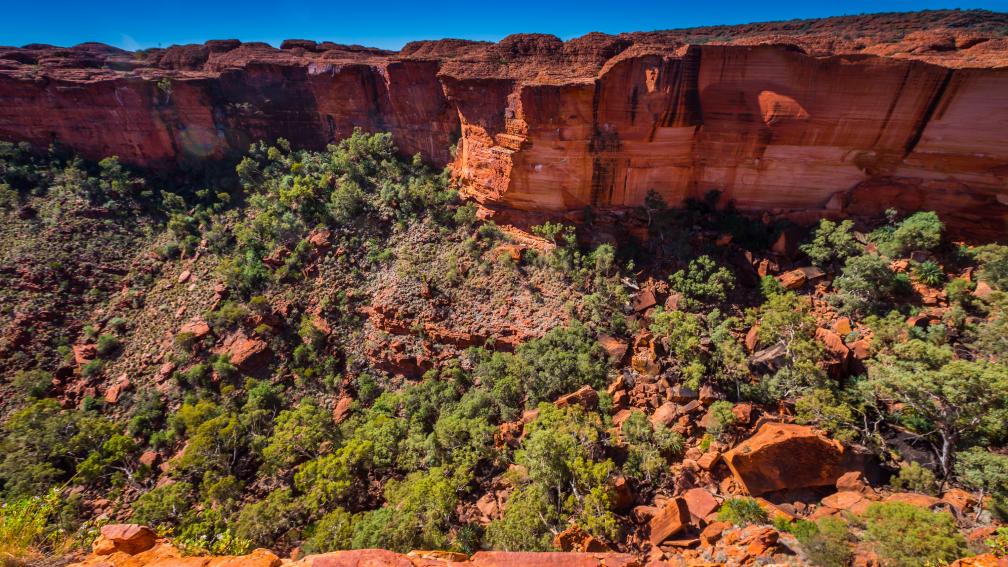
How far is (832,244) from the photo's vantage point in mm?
24766

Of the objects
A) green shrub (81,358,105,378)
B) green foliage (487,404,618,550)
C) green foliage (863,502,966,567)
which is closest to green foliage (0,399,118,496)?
green shrub (81,358,105,378)

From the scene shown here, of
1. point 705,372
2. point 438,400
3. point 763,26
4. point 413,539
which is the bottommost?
point 413,539

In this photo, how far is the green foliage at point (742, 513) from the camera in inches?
583

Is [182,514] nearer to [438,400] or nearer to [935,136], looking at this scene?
[438,400]

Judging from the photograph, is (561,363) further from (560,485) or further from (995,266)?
(995,266)

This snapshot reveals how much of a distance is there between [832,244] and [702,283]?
8.29 m

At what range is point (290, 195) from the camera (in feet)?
114

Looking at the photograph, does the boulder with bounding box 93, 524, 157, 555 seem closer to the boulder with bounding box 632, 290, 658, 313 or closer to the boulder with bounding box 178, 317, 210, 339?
the boulder with bounding box 178, 317, 210, 339

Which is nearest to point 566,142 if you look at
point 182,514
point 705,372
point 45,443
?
point 705,372

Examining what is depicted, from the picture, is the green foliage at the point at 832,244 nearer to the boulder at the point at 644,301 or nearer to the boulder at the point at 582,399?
the boulder at the point at 644,301

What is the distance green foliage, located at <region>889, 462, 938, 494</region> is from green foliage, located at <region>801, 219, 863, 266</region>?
12966 millimetres

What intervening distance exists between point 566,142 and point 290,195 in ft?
80.2

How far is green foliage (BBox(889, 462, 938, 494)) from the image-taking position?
15.0m

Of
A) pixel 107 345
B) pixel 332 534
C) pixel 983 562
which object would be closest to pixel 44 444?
pixel 107 345
